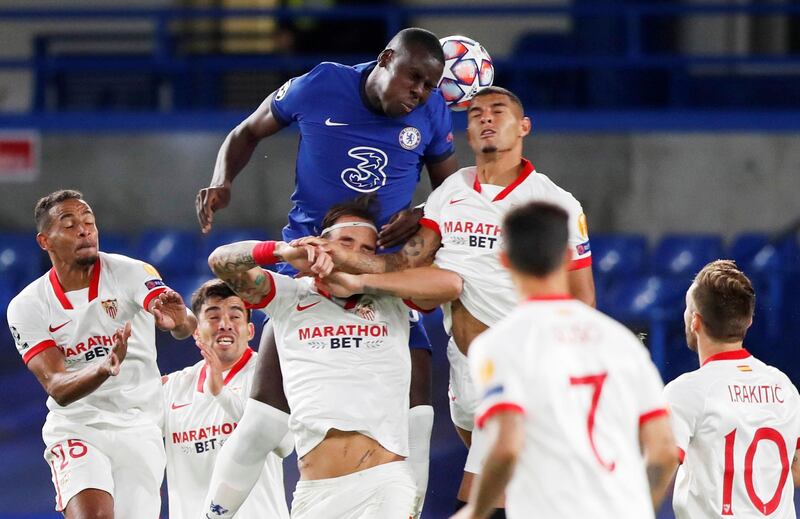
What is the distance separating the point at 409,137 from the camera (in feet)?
18.0

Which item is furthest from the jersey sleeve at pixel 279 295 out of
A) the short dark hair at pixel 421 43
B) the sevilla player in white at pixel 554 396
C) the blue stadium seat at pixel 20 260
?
the blue stadium seat at pixel 20 260

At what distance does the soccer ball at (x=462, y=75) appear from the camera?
573 centimetres

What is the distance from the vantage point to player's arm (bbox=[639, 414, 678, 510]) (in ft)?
11.7

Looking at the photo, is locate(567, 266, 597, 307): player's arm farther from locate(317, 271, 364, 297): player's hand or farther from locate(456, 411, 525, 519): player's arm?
locate(456, 411, 525, 519): player's arm

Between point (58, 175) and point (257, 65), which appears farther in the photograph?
point (58, 175)

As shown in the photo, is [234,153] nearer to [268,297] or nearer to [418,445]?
[268,297]

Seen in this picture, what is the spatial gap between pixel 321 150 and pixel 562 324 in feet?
7.47

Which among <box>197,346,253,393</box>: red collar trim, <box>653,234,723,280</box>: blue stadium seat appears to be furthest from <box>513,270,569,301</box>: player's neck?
<box>653,234,723,280</box>: blue stadium seat

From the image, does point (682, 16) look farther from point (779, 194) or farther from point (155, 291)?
point (155, 291)

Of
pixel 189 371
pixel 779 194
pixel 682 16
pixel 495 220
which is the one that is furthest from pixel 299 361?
pixel 682 16

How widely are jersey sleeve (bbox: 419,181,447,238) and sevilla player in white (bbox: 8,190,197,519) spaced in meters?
1.17

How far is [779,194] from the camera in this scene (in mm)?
13797

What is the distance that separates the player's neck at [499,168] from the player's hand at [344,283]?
748mm

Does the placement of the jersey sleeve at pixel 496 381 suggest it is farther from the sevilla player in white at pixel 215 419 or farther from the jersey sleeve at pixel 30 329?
the jersey sleeve at pixel 30 329
